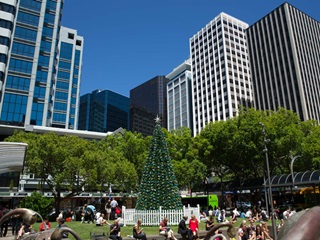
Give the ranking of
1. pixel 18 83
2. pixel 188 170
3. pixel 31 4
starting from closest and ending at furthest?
pixel 188 170, pixel 18 83, pixel 31 4

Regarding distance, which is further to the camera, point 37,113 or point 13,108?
point 37,113

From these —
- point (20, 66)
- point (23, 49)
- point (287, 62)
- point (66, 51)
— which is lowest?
point (20, 66)

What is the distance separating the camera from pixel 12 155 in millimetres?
13383

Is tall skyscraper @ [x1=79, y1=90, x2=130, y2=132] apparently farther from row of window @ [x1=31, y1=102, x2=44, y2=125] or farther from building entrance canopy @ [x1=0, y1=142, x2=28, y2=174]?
building entrance canopy @ [x1=0, y1=142, x2=28, y2=174]

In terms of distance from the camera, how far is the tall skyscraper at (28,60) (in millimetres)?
48631

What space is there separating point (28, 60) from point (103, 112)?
5039 inches

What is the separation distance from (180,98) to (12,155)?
110026mm

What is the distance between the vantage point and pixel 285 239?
1694mm

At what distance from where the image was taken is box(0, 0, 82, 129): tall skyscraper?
4863cm

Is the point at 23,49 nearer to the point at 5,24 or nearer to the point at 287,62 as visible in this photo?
the point at 5,24

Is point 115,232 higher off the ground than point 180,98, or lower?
lower

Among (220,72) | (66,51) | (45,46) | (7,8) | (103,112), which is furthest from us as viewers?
(103,112)

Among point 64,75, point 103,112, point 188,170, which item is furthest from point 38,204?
point 103,112

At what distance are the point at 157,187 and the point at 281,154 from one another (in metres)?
21.0
